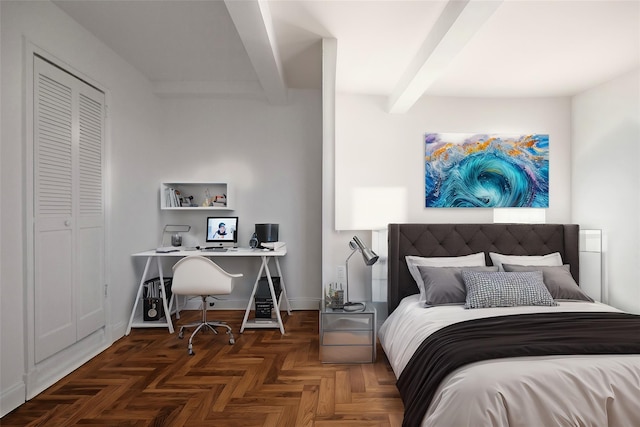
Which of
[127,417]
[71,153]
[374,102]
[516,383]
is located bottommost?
[127,417]

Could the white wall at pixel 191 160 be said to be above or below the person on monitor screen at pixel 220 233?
above

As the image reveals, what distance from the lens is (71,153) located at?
3.16 m

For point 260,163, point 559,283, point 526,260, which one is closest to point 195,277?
point 260,163

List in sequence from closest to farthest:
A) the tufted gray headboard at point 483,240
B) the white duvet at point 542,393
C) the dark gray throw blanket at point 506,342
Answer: the white duvet at point 542,393, the dark gray throw blanket at point 506,342, the tufted gray headboard at point 483,240

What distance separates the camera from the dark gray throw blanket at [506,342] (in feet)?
6.61

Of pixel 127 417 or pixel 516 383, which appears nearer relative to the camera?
pixel 516 383

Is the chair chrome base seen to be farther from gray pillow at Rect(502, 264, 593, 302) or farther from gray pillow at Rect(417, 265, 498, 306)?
gray pillow at Rect(502, 264, 593, 302)

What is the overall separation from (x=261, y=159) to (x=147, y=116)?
4.54 ft

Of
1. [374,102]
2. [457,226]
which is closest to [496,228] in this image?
[457,226]

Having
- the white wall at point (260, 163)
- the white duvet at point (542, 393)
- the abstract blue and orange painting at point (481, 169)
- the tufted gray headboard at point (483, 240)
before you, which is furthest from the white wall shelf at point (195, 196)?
the white duvet at point (542, 393)

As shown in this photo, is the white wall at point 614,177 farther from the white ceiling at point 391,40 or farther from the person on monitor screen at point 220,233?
the person on monitor screen at point 220,233

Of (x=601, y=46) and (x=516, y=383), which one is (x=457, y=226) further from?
(x=516, y=383)

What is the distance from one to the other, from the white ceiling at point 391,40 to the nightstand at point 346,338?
2114 millimetres

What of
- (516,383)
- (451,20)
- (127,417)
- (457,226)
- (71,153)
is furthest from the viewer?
(457,226)
